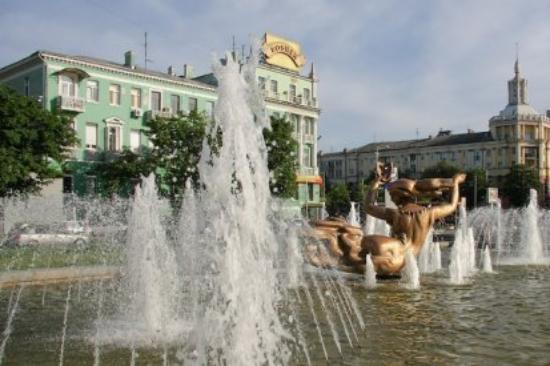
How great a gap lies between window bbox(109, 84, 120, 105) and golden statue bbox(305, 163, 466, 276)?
30348mm

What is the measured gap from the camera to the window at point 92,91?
4109 cm

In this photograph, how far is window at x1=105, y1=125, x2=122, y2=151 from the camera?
4248cm

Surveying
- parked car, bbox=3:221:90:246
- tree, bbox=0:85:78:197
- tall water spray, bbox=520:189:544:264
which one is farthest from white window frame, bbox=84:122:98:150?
tall water spray, bbox=520:189:544:264

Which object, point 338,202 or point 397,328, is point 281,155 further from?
point 338,202

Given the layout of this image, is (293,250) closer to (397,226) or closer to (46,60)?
(397,226)

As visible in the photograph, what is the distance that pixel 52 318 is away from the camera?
10867 millimetres

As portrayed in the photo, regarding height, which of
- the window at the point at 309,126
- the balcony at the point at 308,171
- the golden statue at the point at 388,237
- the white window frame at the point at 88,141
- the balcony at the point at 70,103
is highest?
the window at the point at 309,126

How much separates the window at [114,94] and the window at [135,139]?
228cm

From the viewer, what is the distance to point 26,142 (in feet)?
101

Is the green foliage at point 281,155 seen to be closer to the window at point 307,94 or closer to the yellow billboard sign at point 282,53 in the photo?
the yellow billboard sign at point 282,53

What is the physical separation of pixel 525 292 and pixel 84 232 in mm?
17764

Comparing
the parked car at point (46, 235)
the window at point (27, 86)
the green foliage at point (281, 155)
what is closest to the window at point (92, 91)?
the window at point (27, 86)

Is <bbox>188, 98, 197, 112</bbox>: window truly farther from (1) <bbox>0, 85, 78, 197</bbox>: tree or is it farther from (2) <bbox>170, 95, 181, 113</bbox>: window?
(1) <bbox>0, 85, 78, 197</bbox>: tree

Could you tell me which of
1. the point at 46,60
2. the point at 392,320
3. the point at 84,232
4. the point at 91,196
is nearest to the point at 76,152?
the point at 91,196
